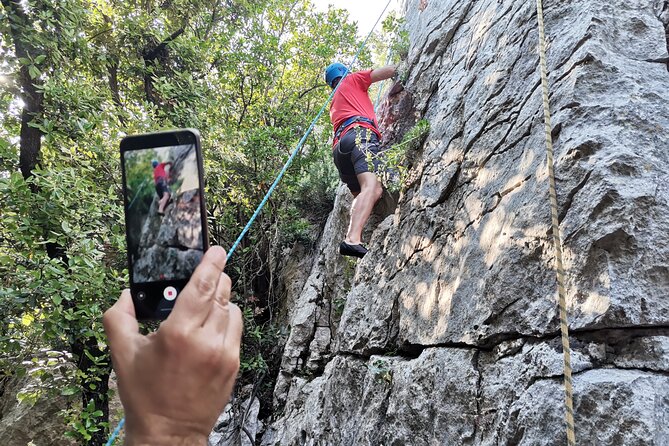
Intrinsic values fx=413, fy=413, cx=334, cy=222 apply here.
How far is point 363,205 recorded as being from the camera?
13.4 feet

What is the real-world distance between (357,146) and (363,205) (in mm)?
634

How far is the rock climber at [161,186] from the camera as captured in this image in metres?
1.13

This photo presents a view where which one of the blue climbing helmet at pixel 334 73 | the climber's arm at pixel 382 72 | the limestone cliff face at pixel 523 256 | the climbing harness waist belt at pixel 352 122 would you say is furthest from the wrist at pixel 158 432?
the blue climbing helmet at pixel 334 73

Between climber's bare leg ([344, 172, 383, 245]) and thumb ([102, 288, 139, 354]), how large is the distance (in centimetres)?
318

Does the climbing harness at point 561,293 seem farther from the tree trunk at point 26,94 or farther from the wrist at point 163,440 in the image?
the tree trunk at point 26,94

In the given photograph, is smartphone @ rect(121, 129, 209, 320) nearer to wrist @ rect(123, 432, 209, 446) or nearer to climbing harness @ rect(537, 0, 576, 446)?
wrist @ rect(123, 432, 209, 446)

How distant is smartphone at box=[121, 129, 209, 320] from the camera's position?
108 cm

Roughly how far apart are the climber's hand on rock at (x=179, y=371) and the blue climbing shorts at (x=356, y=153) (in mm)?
3411

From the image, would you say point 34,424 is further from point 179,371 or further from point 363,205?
point 179,371

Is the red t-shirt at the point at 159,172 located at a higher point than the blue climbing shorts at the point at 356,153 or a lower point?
lower

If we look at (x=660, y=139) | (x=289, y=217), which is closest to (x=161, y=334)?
(x=660, y=139)

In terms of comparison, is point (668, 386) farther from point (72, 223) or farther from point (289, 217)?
point (289, 217)

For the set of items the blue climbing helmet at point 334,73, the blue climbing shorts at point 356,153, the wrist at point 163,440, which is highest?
the blue climbing helmet at point 334,73

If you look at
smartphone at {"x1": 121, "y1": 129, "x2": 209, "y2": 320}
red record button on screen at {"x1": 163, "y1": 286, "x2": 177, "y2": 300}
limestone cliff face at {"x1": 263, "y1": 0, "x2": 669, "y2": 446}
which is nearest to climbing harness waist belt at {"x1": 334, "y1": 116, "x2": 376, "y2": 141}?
limestone cliff face at {"x1": 263, "y1": 0, "x2": 669, "y2": 446}
